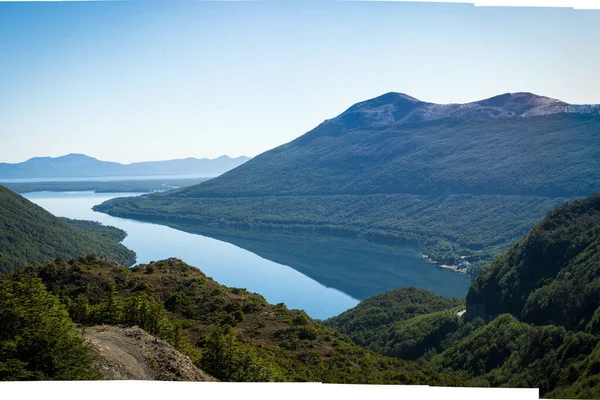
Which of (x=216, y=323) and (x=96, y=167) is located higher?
(x=96, y=167)

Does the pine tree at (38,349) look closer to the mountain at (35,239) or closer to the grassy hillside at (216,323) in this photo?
the grassy hillside at (216,323)

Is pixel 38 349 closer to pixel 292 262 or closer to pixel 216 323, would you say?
pixel 216 323

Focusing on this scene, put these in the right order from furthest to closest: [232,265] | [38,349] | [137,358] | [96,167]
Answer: [96,167]
[232,265]
[137,358]
[38,349]

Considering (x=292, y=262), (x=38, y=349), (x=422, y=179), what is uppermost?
(x=422, y=179)

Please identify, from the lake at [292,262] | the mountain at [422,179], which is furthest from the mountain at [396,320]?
the mountain at [422,179]

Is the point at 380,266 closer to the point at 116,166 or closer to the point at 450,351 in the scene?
the point at 450,351

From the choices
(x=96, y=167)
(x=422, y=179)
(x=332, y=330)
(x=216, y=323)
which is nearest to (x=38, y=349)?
(x=216, y=323)

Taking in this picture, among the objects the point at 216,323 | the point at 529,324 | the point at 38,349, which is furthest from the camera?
the point at 529,324

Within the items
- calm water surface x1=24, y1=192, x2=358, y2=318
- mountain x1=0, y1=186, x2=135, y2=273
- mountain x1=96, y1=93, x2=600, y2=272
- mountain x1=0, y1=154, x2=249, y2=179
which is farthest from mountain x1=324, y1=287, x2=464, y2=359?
mountain x1=96, y1=93, x2=600, y2=272
